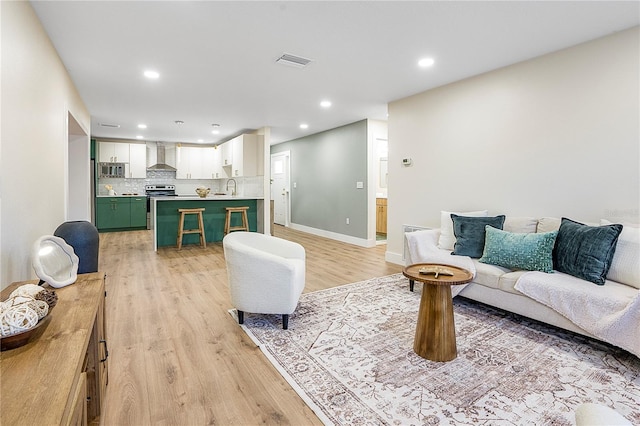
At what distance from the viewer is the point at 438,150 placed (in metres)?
4.26

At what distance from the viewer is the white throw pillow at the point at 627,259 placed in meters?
2.36

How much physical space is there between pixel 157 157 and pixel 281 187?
3407mm

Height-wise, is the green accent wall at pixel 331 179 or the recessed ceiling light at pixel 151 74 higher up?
the recessed ceiling light at pixel 151 74

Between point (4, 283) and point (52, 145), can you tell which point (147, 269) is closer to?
point (52, 145)

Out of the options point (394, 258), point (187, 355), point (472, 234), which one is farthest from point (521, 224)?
point (187, 355)

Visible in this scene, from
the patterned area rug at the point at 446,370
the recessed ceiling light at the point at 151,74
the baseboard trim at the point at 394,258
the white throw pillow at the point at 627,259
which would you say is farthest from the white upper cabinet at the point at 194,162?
the white throw pillow at the point at 627,259

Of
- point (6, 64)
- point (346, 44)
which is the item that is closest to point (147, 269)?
point (6, 64)

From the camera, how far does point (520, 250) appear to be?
111 inches

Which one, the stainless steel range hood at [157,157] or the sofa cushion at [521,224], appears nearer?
the sofa cushion at [521,224]

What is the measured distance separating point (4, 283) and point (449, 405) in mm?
2491

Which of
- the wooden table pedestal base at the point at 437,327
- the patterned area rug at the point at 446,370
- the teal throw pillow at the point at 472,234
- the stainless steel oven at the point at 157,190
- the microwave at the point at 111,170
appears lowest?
the patterned area rug at the point at 446,370

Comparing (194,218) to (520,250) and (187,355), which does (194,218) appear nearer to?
(187,355)

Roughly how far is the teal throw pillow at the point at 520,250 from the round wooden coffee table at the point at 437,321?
2.64 ft

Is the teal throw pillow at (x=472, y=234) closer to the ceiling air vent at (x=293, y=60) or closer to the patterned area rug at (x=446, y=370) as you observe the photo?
the patterned area rug at (x=446, y=370)
